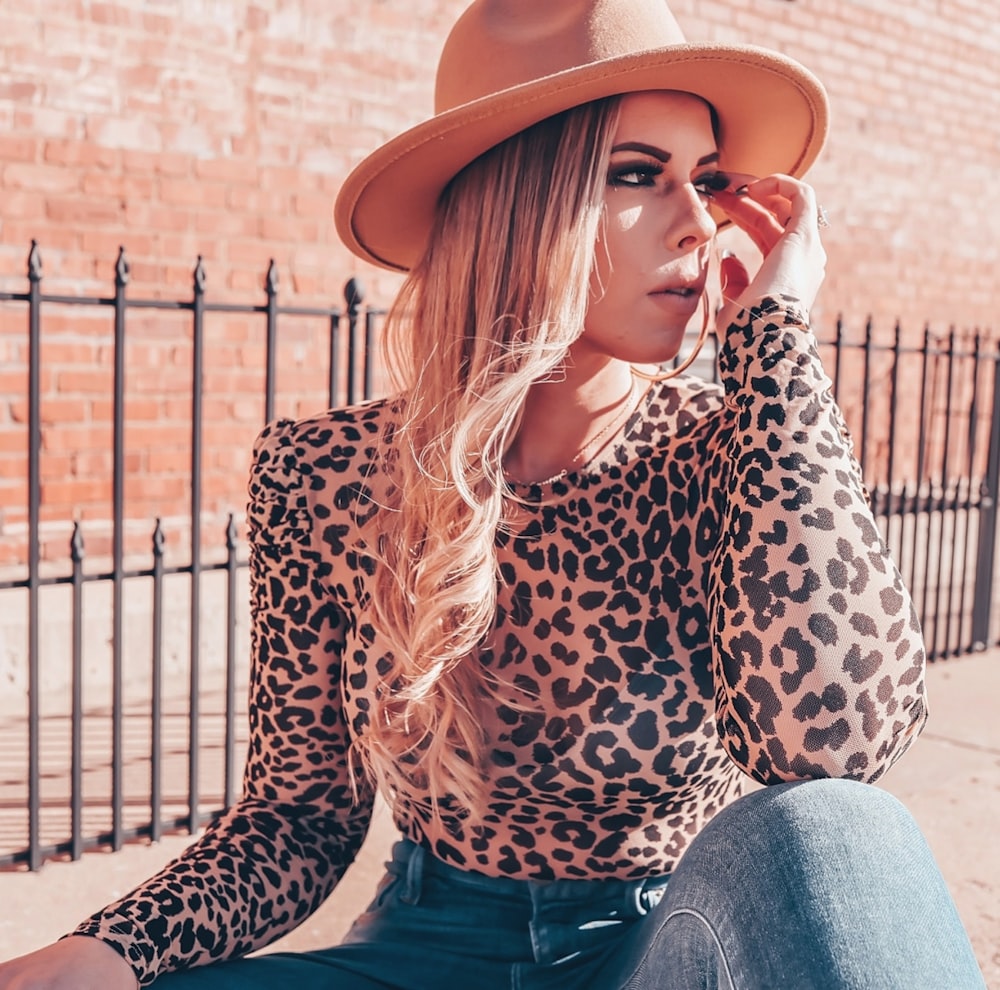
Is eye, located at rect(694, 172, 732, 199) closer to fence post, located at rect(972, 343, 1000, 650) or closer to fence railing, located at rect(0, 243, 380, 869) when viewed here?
fence railing, located at rect(0, 243, 380, 869)

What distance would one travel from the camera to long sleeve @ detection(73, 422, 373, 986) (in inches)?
61.6

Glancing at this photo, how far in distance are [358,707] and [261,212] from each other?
3.79 meters

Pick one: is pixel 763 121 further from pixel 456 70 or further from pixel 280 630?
pixel 280 630

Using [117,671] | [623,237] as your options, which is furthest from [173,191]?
[623,237]

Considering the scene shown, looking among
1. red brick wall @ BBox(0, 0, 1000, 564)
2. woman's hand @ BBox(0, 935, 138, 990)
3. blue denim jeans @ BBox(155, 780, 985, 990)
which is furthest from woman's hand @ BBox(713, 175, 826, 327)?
red brick wall @ BBox(0, 0, 1000, 564)

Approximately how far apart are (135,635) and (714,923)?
12.0 feet

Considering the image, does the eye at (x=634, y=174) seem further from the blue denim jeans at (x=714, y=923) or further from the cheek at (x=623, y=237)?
the blue denim jeans at (x=714, y=923)

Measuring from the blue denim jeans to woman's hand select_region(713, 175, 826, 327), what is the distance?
63 cm

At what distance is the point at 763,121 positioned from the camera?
1.84m

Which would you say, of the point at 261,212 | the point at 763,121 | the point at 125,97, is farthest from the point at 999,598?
the point at 763,121

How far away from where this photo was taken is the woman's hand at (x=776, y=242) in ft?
5.32

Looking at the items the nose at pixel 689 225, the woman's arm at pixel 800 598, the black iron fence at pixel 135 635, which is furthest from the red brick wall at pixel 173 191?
the woman's arm at pixel 800 598

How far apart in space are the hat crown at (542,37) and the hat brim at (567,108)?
0.18ft

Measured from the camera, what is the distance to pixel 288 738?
1.67 metres
